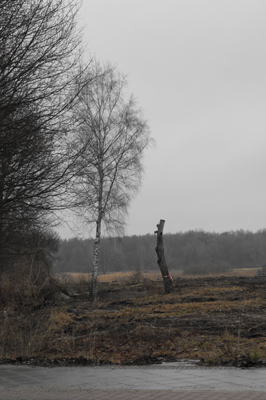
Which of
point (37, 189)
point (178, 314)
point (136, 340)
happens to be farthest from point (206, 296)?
point (37, 189)

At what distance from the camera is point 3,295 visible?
20.2 meters

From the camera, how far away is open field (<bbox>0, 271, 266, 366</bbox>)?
9.30 m

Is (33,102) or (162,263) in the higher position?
(33,102)

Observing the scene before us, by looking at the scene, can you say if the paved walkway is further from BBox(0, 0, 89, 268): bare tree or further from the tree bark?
the tree bark

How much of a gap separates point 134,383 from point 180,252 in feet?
357

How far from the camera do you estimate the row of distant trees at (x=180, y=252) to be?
100938mm

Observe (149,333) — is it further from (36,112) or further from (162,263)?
(162,263)

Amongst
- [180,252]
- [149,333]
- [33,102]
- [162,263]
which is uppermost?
[180,252]

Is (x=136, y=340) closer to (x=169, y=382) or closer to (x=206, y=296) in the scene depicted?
(x=169, y=382)

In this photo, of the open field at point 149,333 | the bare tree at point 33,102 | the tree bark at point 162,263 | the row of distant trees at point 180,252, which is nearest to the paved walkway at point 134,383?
the open field at point 149,333

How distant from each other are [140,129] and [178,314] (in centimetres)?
1411

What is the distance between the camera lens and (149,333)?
37.2 feet

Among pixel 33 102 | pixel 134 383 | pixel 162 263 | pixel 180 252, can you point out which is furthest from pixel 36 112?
pixel 180 252

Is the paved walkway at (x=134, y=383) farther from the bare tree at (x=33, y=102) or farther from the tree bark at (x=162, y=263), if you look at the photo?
the tree bark at (x=162, y=263)
